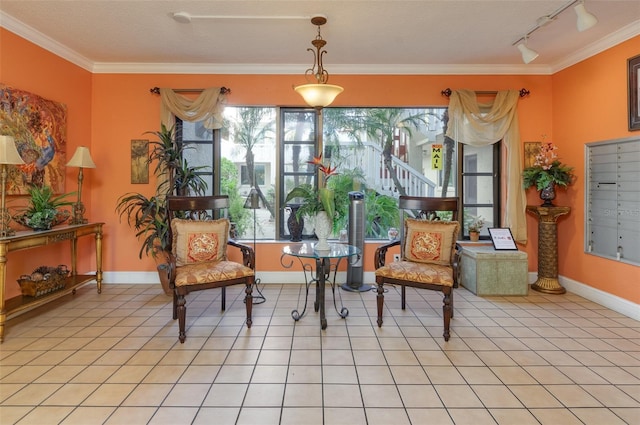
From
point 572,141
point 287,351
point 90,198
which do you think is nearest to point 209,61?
point 90,198

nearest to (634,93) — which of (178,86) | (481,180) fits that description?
(481,180)

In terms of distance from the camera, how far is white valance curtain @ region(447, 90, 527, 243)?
4.17 m

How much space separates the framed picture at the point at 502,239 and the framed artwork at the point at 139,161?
4298 millimetres

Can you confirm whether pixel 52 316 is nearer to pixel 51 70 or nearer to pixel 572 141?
pixel 51 70

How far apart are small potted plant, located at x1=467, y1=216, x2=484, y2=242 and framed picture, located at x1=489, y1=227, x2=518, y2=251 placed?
24 centimetres

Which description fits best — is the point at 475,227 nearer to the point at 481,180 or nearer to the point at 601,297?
the point at 481,180

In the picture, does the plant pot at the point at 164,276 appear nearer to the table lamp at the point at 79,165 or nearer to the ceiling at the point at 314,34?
the table lamp at the point at 79,165

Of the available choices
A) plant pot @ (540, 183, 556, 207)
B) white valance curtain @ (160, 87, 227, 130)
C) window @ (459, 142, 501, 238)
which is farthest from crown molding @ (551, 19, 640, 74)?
white valance curtain @ (160, 87, 227, 130)

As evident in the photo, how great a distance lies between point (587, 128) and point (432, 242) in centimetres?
Result: 229

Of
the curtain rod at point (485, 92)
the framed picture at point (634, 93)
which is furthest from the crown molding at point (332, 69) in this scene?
the framed picture at point (634, 93)

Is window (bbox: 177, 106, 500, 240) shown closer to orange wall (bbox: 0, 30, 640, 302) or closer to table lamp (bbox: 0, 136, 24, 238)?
orange wall (bbox: 0, 30, 640, 302)

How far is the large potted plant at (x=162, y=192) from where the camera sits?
3746 millimetres

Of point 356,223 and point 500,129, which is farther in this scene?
point 500,129

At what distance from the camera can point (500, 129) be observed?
420 centimetres
